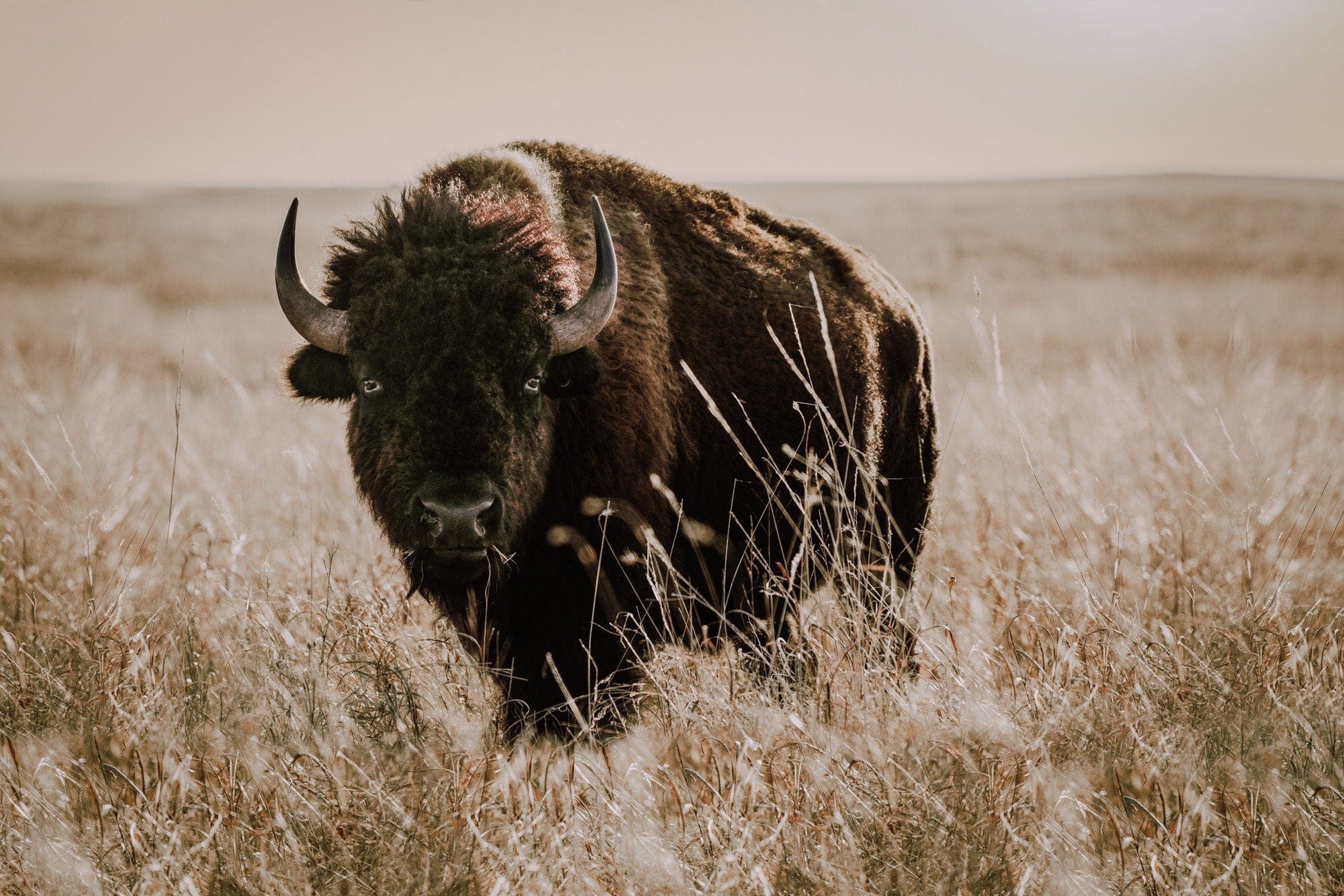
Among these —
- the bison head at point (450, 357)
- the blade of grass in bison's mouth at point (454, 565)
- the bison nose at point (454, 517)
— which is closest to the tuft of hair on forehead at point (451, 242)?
the bison head at point (450, 357)

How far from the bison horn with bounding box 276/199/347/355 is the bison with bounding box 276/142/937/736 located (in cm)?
1

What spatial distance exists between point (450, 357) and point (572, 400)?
63 cm

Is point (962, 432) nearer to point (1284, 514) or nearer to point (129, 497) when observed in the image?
point (1284, 514)

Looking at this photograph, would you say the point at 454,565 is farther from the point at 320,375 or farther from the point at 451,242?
the point at 451,242

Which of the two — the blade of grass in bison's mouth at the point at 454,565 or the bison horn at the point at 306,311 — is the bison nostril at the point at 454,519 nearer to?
the blade of grass in bison's mouth at the point at 454,565

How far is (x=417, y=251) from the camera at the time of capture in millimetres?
3742

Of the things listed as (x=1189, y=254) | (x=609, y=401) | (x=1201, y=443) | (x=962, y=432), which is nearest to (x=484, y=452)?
(x=609, y=401)

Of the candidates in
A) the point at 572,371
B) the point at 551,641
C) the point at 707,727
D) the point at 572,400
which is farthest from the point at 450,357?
the point at 707,727

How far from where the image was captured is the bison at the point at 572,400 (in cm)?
352

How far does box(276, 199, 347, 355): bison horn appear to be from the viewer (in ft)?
12.2

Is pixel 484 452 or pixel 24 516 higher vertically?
pixel 484 452

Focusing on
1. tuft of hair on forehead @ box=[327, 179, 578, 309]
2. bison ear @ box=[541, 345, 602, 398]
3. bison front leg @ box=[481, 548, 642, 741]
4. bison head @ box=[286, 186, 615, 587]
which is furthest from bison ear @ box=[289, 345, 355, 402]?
bison front leg @ box=[481, 548, 642, 741]

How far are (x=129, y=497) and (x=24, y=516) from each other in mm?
1304

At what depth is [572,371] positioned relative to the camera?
12.4 ft
